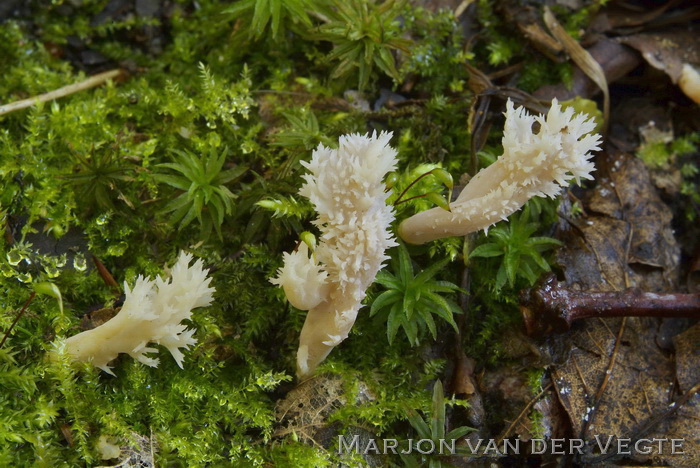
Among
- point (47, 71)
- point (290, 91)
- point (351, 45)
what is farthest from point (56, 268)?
point (351, 45)

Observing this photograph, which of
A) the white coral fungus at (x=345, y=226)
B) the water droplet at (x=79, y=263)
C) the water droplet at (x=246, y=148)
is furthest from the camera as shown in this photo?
the water droplet at (x=246, y=148)

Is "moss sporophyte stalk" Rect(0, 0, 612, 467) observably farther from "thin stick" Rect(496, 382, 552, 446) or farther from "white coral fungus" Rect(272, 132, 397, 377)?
"thin stick" Rect(496, 382, 552, 446)

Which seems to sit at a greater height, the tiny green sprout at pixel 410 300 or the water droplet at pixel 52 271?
the water droplet at pixel 52 271

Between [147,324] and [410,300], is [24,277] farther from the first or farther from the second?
[410,300]

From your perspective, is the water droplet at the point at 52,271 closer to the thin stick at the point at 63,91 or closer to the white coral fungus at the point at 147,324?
the white coral fungus at the point at 147,324

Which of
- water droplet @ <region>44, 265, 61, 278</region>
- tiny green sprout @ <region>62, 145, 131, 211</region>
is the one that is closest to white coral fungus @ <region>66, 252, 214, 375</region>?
water droplet @ <region>44, 265, 61, 278</region>

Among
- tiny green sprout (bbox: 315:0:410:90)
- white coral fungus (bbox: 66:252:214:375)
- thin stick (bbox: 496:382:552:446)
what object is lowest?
thin stick (bbox: 496:382:552:446)

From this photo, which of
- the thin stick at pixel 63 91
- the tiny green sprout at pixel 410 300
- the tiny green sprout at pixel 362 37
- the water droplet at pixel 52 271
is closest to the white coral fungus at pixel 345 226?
the tiny green sprout at pixel 410 300
